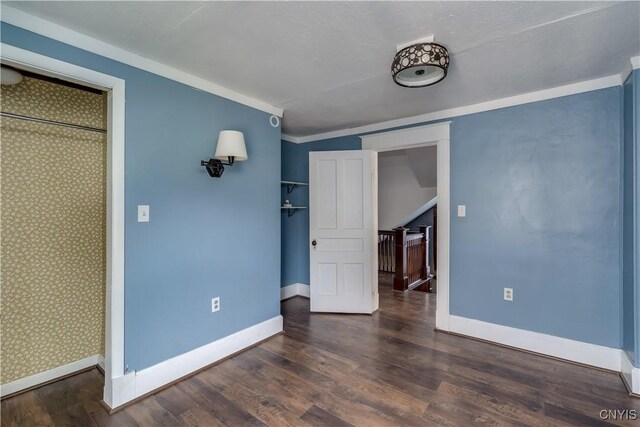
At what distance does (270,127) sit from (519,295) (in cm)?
290

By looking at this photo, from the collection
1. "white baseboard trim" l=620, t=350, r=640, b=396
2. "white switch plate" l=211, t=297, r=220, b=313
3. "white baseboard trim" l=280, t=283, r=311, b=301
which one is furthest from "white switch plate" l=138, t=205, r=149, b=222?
"white baseboard trim" l=620, t=350, r=640, b=396

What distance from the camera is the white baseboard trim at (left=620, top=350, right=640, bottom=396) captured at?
6.64 ft

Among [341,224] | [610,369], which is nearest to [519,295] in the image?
[610,369]

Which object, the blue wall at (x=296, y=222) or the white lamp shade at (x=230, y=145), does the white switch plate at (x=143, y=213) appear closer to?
the white lamp shade at (x=230, y=145)

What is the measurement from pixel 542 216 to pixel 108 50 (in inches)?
143

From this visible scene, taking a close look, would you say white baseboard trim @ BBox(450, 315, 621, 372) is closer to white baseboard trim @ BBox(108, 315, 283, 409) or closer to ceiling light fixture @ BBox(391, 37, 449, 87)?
white baseboard trim @ BBox(108, 315, 283, 409)

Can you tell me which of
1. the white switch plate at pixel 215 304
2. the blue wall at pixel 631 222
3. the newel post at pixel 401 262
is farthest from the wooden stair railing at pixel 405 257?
the white switch plate at pixel 215 304

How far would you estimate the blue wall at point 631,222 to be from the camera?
2.04 m

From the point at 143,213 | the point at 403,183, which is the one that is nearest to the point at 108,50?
the point at 143,213

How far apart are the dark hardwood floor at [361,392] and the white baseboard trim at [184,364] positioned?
7cm

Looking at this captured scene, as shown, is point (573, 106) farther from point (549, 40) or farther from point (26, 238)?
point (26, 238)

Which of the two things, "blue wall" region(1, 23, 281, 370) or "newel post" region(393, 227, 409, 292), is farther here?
"newel post" region(393, 227, 409, 292)

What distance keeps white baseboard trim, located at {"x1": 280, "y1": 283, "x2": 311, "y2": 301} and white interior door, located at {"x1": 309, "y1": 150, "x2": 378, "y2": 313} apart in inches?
24.1

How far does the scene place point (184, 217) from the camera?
2322 mm
